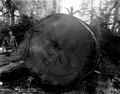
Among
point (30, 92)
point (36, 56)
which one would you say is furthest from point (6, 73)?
point (36, 56)

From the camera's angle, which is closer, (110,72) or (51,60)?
(51,60)

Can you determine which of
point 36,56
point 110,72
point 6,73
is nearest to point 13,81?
point 6,73

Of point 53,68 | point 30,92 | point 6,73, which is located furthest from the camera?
point 6,73

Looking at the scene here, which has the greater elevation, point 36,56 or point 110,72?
point 36,56

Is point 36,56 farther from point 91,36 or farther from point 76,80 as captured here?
point 91,36

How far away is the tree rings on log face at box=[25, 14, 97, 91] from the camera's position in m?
2.04

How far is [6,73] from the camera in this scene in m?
3.01

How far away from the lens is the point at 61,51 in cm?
220

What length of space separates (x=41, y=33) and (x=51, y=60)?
0.56m

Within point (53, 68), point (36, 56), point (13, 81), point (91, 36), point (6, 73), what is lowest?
point (13, 81)

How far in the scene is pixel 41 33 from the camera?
2410 mm

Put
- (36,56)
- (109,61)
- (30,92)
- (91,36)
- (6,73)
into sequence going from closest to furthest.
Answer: (91,36) → (36,56) → (30,92) → (6,73) → (109,61)

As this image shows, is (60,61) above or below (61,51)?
below

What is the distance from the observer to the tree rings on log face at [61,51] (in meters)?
2.04
